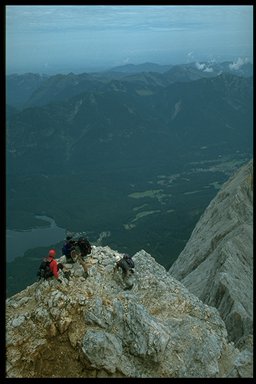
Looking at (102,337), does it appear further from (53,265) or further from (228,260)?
(228,260)

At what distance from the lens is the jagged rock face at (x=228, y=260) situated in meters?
49.4

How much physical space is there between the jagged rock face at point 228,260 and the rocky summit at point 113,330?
4.61m

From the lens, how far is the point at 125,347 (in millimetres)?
30844

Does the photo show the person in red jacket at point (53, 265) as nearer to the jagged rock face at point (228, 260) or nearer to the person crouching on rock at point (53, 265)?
the person crouching on rock at point (53, 265)

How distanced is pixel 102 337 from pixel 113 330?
147cm

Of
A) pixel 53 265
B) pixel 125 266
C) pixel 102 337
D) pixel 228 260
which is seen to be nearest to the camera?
pixel 102 337

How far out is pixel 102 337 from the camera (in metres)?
30.3

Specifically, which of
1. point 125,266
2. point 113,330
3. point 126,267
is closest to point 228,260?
point 126,267

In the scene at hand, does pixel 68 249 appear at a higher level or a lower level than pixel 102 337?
higher

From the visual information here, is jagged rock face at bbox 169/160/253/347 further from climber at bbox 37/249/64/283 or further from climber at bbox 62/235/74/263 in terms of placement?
climber at bbox 37/249/64/283

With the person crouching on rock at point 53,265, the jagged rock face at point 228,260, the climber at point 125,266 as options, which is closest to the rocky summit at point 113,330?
the climber at point 125,266
